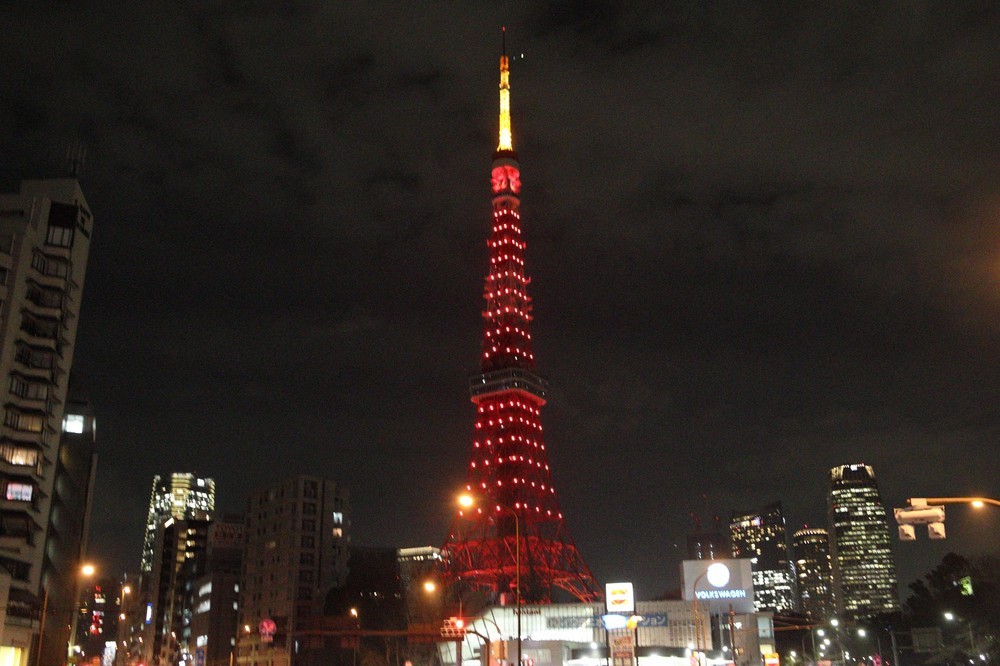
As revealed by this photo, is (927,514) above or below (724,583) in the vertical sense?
below

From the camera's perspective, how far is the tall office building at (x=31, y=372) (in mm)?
59781

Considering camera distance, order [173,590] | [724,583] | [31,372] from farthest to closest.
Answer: [173,590]
[724,583]
[31,372]

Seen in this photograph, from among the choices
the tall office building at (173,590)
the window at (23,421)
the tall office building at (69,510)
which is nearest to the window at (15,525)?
the window at (23,421)

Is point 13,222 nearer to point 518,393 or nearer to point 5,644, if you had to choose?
point 5,644

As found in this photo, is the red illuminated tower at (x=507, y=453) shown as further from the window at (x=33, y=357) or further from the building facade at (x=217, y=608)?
the window at (x=33, y=357)

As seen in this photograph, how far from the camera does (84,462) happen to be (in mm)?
83312

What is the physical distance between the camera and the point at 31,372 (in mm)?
63000

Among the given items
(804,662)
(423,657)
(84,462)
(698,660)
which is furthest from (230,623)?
(698,660)

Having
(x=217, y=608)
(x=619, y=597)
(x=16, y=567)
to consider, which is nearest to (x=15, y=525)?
(x=16, y=567)

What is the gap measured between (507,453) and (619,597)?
75.1m

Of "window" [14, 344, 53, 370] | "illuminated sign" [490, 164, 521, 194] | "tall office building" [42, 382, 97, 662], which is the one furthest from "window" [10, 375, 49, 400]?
"illuminated sign" [490, 164, 521, 194]

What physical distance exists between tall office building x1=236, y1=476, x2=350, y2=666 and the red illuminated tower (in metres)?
20.5

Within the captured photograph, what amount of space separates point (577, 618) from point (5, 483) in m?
64.9

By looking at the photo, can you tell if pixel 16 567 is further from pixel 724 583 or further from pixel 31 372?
pixel 724 583
